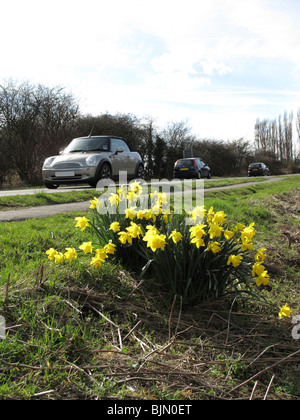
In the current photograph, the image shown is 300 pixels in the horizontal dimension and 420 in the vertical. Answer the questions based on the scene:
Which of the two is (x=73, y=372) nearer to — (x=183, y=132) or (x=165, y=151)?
(x=165, y=151)

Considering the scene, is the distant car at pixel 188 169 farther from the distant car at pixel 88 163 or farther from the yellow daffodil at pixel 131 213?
the yellow daffodil at pixel 131 213

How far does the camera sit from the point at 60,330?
2.08m

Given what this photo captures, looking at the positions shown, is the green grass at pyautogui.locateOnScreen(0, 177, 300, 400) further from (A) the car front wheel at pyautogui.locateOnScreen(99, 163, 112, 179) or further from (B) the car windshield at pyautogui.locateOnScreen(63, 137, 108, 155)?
(B) the car windshield at pyautogui.locateOnScreen(63, 137, 108, 155)

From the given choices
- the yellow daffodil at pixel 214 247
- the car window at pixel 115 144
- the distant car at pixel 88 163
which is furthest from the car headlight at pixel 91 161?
the yellow daffodil at pixel 214 247

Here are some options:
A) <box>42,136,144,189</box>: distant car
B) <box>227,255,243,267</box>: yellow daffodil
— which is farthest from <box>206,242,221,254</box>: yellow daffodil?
<box>42,136,144,189</box>: distant car

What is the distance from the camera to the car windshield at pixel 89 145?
10688mm

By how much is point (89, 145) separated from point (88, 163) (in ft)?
3.64

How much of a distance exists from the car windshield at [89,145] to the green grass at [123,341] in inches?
303

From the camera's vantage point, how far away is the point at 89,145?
10.8 metres

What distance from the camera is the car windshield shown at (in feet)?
35.1

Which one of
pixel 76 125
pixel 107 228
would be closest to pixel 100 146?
pixel 107 228

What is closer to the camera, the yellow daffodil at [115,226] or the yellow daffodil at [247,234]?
the yellow daffodil at [247,234]
